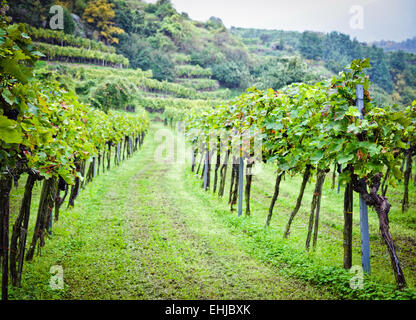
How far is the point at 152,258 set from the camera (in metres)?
5.21

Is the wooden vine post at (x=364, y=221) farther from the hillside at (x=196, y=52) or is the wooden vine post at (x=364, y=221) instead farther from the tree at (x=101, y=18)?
Answer: the tree at (x=101, y=18)

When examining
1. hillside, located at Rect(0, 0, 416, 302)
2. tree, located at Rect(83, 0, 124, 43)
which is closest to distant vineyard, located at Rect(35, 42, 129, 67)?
tree, located at Rect(83, 0, 124, 43)

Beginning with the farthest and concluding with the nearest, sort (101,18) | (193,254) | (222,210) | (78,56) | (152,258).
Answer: (101,18) → (78,56) → (222,210) → (193,254) → (152,258)

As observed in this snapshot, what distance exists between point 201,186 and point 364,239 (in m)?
8.48

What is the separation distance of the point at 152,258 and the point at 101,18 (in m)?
110

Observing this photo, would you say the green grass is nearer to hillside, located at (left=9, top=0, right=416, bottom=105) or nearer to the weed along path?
the weed along path

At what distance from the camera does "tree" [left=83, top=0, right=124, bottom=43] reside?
9412cm

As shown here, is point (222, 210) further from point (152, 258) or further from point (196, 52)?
point (196, 52)

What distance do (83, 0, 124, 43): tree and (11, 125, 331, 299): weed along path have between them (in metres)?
99.5

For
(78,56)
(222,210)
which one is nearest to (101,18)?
(78,56)

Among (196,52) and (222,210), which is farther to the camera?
(196,52)

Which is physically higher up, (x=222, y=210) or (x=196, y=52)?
(x=196, y=52)

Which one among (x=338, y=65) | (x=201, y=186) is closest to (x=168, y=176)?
(x=201, y=186)
